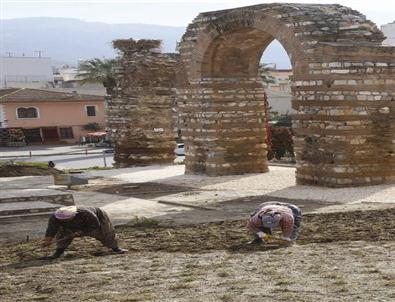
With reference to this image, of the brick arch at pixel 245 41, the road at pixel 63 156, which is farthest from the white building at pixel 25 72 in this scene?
the brick arch at pixel 245 41

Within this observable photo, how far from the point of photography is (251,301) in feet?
22.2

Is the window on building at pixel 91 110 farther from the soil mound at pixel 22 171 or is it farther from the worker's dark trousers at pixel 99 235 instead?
the worker's dark trousers at pixel 99 235

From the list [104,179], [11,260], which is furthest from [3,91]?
[11,260]

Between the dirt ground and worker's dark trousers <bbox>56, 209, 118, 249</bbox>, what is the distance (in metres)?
0.16

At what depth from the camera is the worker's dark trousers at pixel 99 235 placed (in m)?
9.29

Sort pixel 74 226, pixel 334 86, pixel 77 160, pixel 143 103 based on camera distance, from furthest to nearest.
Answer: pixel 77 160, pixel 143 103, pixel 334 86, pixel 74 226

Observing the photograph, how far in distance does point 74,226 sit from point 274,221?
96.4 inches

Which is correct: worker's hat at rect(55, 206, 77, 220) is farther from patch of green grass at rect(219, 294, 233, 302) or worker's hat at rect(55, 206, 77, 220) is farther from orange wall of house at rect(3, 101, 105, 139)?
orange wall of house at rect(3, 101, 105, 139)

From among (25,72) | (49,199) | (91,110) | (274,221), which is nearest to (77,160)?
(91,110)

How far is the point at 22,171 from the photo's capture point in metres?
23.3

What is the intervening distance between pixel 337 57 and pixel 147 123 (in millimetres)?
10046

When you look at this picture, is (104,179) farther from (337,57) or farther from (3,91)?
(3,91)

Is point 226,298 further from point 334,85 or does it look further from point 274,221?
point 334,85

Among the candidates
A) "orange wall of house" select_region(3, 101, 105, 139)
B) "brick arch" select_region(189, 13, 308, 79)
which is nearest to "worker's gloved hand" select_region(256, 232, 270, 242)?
"brick arch" select_region(189, 13, 308, 79)
